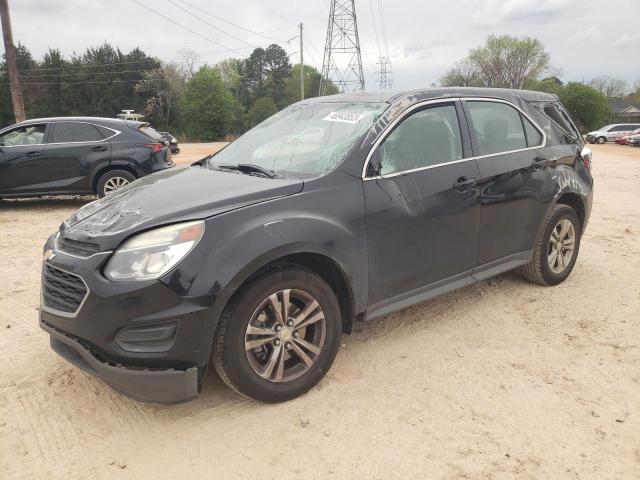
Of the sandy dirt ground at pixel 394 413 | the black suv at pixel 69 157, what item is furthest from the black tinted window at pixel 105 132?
the sandy dirt ground at pixel 394 413

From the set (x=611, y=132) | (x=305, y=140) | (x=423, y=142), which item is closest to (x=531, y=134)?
(x=423, y=142)

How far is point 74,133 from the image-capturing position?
8852 mm

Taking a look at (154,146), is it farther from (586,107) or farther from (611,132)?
(586,107)

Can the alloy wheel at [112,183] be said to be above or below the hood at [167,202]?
below

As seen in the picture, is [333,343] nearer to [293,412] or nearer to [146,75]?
[293,412]

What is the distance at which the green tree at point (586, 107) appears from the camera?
50.8 m

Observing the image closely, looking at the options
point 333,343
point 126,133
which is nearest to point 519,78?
point 126,133

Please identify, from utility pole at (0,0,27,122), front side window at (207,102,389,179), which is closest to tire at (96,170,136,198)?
front side window at (207,102,389,179)

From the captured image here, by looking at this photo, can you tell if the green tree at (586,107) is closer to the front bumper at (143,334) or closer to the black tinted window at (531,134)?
the black tinted window at (531,134)

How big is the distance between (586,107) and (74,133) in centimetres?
5325

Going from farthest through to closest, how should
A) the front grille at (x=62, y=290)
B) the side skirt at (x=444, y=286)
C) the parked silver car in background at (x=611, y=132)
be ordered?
the parked silver car in background at (x=611, y=132)
the side skirt at (x=444, y=286)
the front grille at (x=62, y=290)

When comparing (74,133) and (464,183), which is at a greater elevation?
(74,133)

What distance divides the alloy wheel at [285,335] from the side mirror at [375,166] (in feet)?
2.88

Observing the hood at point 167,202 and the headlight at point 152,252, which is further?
the hood at point 167,202
